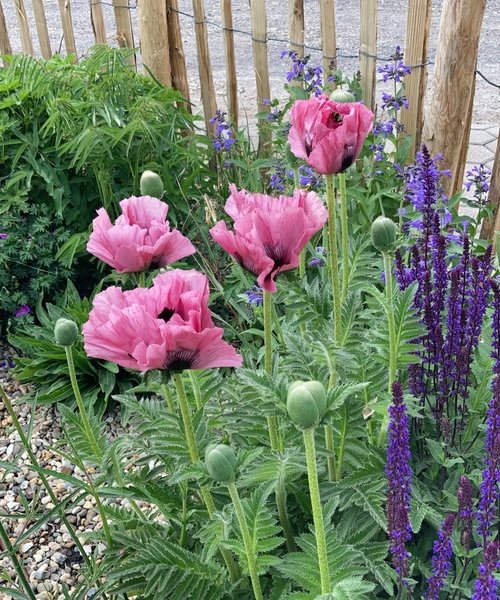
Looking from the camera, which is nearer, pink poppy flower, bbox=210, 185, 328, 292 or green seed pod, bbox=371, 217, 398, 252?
pink poppy flower, bbox=210, 185, 328, 292

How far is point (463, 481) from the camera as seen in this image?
118cm

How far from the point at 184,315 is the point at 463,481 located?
0.48 m

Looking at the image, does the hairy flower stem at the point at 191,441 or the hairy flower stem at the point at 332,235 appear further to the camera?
the hairy flower stem at the point at 332,235

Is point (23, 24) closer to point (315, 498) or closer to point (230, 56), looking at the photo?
point (230, 56)

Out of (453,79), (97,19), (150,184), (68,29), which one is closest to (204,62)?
(97,19)

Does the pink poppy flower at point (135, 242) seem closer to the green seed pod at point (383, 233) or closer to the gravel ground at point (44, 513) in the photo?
the green seed pod at point (383, 233)

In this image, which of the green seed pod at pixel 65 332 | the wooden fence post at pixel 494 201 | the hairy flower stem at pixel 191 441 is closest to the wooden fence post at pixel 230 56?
the wooden fence post at pixel 494 201

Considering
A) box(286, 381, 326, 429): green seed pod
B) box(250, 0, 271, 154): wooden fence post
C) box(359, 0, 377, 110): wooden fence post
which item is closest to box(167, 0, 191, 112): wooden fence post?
box(250, 0, 271, 154): wooden fence post

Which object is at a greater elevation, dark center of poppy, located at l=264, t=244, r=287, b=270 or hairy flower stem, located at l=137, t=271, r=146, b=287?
dark center of poppy, located at l=264, t=244, r=287, b=270

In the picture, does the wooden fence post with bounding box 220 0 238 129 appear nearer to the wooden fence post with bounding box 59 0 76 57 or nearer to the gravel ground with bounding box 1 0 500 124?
the wooden fence post with bounding box 59 0 76 57

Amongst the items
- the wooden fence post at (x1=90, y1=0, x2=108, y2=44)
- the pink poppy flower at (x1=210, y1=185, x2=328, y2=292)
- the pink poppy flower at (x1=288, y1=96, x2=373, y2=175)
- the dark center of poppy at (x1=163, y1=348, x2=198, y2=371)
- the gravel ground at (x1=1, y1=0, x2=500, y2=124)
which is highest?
the pink poppy flower at (x1=288, y1=96, x2=373, y2=175)

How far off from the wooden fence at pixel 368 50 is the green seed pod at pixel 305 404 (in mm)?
2232

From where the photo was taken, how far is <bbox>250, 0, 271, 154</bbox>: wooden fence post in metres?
3.75

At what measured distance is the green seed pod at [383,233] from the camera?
148 centimetres
